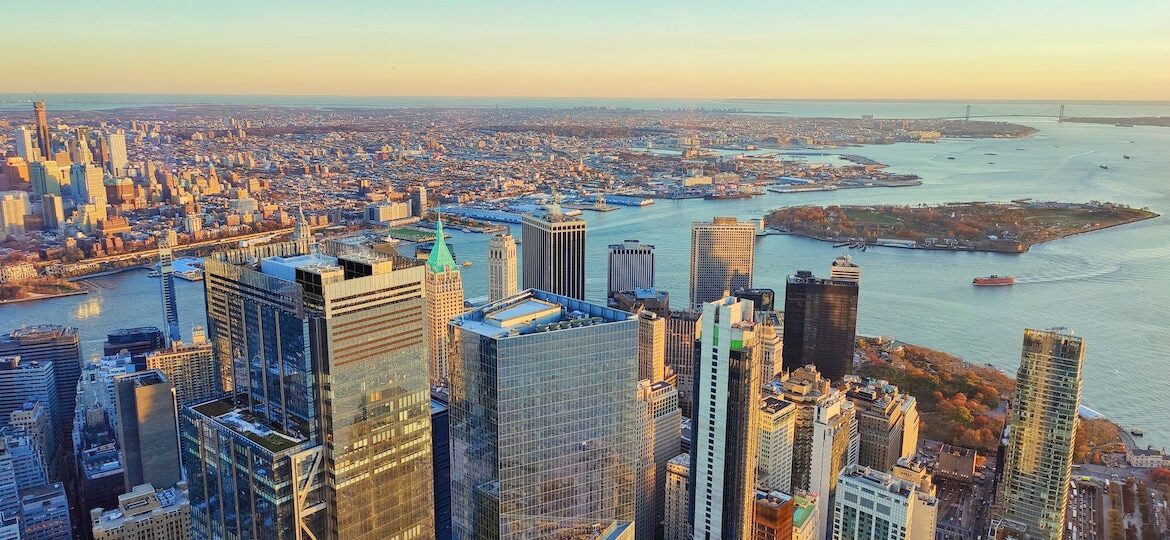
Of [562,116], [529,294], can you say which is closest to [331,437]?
[529,294]

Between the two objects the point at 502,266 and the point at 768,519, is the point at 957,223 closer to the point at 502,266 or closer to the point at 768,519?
the point at 502,266

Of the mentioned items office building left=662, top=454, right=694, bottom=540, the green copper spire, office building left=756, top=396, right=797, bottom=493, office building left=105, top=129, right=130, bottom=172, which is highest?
office building left=105, top=129, right=130, bottom=172

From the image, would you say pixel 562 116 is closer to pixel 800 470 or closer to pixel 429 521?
pixel 800 470

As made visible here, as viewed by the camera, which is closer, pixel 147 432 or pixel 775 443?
pixel 775 443

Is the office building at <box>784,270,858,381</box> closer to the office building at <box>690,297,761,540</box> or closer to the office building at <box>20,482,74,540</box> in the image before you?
the office building at <box>690,297,761,540</box>

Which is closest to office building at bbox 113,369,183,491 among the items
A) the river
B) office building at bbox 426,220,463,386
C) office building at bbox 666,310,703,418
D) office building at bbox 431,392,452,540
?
office building at bbox 426,220,463,386

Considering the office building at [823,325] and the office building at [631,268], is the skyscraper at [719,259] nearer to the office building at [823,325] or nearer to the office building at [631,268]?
the office building at [631,268]

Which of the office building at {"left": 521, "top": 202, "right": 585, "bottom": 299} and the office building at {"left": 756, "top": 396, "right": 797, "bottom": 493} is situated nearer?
the office building at {"left": 756, "top": 396, "right": 797, "bottom": 493}

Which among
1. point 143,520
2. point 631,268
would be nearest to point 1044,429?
point 143,520
